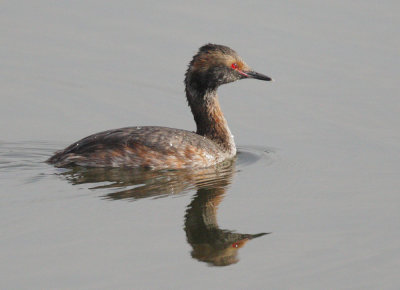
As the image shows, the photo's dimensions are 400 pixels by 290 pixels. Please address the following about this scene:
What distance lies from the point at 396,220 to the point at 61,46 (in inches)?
360

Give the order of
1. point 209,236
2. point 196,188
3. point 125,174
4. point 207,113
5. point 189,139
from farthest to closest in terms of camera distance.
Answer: point 207,113 → point 189,139 → point 125,174 → point 196,188 → point 209,236

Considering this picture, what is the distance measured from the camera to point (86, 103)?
50.3ft

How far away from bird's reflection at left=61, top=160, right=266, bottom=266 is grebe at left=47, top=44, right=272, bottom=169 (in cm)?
15

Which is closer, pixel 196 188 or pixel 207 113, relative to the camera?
pixel 196 188

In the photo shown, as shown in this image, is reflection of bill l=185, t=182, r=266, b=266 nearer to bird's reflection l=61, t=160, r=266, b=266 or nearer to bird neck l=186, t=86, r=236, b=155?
bird's reflection l=61, t=160, r=266, b=266

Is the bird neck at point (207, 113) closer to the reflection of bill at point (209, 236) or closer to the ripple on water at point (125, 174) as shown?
the ripple on water at point (125, 174)

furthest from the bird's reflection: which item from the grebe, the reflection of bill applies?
the grebe

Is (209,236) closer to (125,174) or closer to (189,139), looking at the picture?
(125,174)

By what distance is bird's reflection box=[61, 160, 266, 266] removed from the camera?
377 inches

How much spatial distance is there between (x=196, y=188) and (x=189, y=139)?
1215 mm

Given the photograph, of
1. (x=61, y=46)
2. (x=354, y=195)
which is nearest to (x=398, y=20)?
(x=61, y=46)

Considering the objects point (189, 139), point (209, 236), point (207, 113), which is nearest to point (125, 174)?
point (189, 139)

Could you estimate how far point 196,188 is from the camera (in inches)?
461

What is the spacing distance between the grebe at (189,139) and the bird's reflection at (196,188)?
149 millimetres
